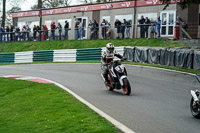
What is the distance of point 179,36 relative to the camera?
1053 inches

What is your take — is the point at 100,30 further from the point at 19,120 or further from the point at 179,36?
the point at 19,120

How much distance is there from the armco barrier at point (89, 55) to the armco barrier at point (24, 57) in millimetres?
5547

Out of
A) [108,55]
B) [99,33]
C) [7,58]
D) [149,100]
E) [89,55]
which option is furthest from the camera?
[7,58]

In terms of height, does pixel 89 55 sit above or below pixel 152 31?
below

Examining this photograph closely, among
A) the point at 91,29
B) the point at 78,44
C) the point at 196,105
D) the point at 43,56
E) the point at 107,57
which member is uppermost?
the point at 91,29

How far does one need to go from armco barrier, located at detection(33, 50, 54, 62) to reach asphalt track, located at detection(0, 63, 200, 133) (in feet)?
43.5

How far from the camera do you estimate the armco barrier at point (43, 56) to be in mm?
32094

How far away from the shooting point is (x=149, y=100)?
11289 millimetres

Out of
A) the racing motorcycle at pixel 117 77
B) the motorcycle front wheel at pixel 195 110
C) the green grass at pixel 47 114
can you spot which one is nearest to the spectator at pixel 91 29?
the green grass at pixel 47 114

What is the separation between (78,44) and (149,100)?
2244cm

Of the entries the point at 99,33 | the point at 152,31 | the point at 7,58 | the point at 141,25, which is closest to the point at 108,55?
the point at 152,31

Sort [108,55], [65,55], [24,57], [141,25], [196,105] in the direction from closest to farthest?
1. [196,105]
2. [108,55]
3. [141,25]
4. [65,55]
5. [24,57]

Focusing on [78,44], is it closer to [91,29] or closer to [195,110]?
[91,29]

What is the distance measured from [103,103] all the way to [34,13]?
1378 inches
